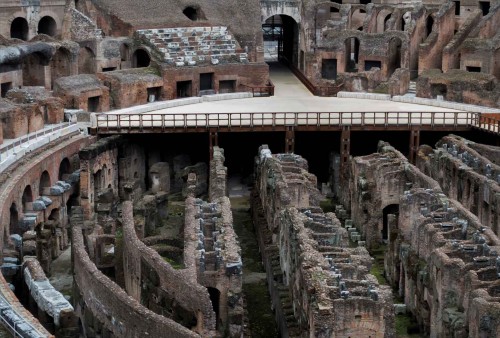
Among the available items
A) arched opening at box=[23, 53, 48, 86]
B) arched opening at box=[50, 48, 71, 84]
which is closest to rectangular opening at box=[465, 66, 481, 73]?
arched opening at box=[50, 48, 71, 84]

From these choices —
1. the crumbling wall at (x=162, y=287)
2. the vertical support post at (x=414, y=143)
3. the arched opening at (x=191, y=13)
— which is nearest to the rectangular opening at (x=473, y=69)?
the vertical support post at (x=414, y=143)

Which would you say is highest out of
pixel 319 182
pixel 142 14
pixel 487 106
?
pixel 142 14

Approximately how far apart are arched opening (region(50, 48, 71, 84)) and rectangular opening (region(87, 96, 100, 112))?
3.46 meters

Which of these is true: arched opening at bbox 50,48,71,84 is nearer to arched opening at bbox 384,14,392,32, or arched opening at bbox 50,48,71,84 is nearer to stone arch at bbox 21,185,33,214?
stone arch at bbox 21,185,33,214

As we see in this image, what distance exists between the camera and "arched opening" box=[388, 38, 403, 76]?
62106 millimetres

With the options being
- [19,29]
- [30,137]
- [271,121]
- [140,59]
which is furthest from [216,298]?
[19,29]

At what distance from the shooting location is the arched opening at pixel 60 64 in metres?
56.5

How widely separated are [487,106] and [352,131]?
8.44 meters

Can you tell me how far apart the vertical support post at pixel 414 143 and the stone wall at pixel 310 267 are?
864 cm

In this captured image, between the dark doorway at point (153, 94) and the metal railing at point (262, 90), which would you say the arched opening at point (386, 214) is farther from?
the dark doorway at point (153, 94)

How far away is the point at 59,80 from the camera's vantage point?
53.5 meters

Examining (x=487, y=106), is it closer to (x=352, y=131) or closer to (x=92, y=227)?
(x=352, y=131)

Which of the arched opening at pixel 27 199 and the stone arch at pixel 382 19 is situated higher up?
the stone arch at pixel 382 19

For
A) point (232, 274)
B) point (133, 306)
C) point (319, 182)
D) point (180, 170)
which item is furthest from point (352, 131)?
point (133, 306)
